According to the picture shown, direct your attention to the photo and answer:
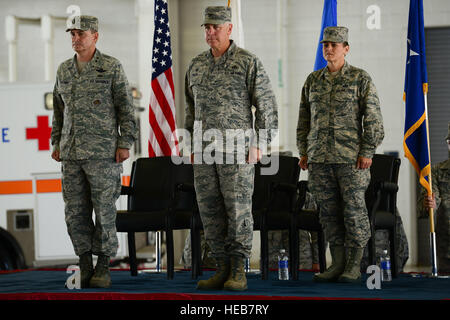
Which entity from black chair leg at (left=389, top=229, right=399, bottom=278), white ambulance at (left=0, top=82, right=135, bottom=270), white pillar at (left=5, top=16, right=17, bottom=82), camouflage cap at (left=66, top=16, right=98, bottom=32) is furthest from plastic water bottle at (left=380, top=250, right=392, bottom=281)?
white pillar at (left=5, top=16, right=17, bottom=82)

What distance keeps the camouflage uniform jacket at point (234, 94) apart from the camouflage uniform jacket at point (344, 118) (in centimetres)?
56

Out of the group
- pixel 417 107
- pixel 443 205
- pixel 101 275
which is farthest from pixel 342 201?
pixel 443 205

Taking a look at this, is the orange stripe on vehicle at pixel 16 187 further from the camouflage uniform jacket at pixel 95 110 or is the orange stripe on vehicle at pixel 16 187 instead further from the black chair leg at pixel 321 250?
the black chair leg at pixel 321 250

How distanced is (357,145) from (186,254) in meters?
2.54

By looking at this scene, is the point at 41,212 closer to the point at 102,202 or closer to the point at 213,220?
the point at 102,202

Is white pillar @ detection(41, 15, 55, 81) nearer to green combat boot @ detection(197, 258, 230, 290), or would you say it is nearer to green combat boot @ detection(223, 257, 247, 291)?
green combat boot @ detection(197, 258, 230, 290)

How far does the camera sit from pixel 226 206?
4766mm

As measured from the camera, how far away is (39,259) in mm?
7441

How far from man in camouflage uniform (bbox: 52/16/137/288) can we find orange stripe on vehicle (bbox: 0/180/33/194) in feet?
8.85

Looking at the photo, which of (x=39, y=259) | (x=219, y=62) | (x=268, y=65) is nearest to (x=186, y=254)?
(x=39, y=259)

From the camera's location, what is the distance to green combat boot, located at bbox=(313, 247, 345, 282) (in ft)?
17.3

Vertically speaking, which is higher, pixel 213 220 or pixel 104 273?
pixel 213 220
